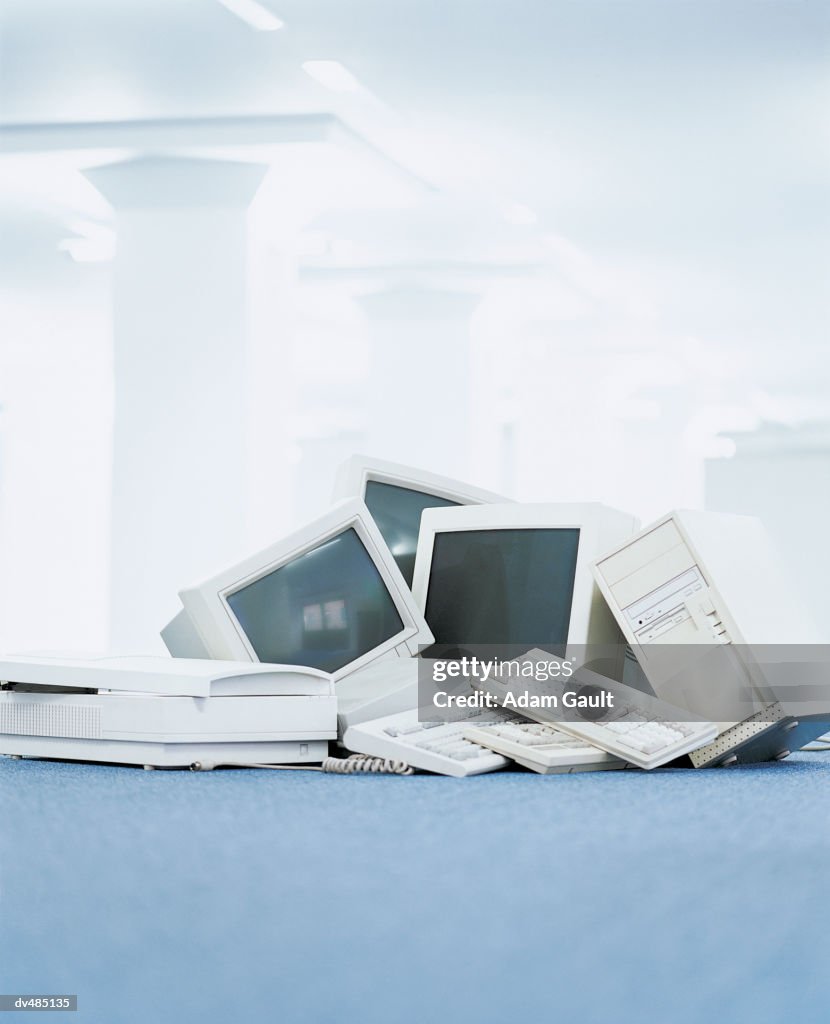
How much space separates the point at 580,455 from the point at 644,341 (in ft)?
4.96

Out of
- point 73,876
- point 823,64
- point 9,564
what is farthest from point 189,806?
point 9,564

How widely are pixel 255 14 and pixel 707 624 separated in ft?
11.3

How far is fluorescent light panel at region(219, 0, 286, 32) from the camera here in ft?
13.9

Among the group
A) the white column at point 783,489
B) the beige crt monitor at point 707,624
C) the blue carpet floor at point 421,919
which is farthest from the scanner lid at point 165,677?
the white column at point 783,489

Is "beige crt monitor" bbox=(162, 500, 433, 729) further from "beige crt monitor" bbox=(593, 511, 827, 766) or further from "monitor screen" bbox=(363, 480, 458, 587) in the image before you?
"beige crt monitor" bbox=(593, 511, 827, 766)

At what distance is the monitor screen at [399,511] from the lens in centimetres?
237

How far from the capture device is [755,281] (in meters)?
8.05

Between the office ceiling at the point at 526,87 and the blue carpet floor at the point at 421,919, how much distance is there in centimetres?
376

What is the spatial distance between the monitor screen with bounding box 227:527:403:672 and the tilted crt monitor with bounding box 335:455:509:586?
0.73ft

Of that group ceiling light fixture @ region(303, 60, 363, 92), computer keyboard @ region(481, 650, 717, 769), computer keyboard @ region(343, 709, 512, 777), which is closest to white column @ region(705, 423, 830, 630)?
ceiling light fixture @ region(303, 60, 363, 92)

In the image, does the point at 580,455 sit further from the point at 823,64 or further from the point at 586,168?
the point at 823,64

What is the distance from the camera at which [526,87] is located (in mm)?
4980

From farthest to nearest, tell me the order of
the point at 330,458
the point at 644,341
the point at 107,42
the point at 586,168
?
the point at 330,458, the point at 644,341, the point at 586,168, the point at 107,42

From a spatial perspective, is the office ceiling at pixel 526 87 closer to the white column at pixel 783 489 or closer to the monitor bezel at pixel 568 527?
the monitor bezel at pixel 568 527
